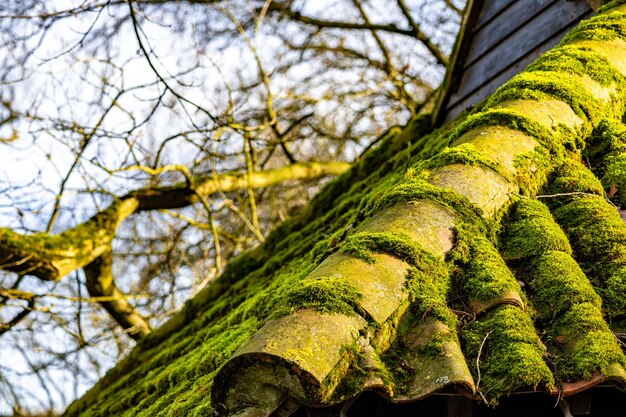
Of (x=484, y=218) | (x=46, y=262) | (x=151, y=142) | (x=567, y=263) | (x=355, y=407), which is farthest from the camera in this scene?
(x=151, y=142)

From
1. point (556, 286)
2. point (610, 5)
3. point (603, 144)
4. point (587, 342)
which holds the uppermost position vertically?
point (610, 5)

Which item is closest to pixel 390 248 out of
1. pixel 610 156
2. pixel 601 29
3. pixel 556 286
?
pixel 556 286

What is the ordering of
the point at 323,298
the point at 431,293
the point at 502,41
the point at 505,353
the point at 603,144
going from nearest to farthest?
the point at 505,353, the point at 323,298, the point at 431,293, the point at 603,144, the point at 502,41

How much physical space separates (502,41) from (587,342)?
3660mm

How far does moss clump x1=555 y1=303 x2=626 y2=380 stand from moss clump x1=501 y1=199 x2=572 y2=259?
0.38 metres

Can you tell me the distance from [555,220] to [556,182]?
10.6 inches

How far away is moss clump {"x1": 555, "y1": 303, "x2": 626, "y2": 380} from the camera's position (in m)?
2.11

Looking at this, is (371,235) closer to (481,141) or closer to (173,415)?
(481,141)

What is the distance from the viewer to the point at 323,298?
2312 millimetres

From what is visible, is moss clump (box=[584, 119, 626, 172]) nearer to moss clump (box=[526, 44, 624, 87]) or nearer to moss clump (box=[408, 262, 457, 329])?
moss clump (box=[526, 44, 624, 87])

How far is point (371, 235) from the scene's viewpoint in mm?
2686

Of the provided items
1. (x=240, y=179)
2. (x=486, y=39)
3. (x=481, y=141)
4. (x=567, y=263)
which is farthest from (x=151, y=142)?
(x=567, y=263)

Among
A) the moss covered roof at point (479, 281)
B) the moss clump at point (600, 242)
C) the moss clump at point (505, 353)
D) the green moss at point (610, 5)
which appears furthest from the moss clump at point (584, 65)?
the moss clump at point (505, 353)

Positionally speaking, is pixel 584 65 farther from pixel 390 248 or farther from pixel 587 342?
pixel 587 342
